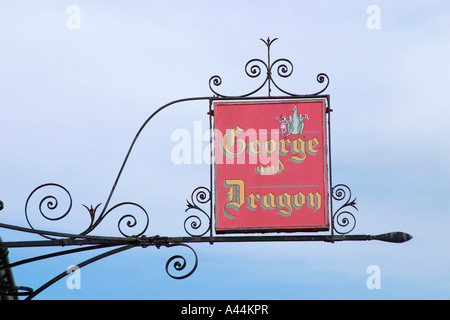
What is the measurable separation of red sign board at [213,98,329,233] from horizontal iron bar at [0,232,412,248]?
0.12 metres

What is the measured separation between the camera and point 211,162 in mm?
8664

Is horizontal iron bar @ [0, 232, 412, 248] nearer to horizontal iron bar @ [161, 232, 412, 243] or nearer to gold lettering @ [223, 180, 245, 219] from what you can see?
Answer: horizontal iron bar @ [161, 232, 412, 243]

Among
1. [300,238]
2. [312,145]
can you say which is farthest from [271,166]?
[300,238]

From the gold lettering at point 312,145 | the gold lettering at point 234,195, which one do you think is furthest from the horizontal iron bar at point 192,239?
the gold lettering at point 312,145

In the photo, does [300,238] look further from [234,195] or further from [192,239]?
[192,239]

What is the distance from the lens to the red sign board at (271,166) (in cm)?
855

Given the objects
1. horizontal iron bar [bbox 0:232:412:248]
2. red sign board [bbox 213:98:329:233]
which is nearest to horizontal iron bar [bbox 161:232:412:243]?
horizontal iron bar [bbox 0:232:412:248]

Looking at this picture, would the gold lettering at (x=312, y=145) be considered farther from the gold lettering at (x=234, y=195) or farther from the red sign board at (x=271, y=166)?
the gold lettering at (x=234, y=195)

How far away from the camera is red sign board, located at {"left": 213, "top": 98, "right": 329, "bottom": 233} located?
8555mm

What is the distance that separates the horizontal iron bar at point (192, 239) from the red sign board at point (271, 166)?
12 centimetres

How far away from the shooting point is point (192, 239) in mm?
8461

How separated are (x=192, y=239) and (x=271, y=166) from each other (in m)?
1.15

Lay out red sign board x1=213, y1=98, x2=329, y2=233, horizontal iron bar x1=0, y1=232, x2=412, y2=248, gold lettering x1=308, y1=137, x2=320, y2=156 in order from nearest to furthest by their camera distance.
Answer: horizontal iron bar x1=0, y1=232, x2=412, y2=248, red sign board x1=213, y1=98, x2=329, y2=233, gold lettering x1=308, y1=137, x2=320, y2=156
